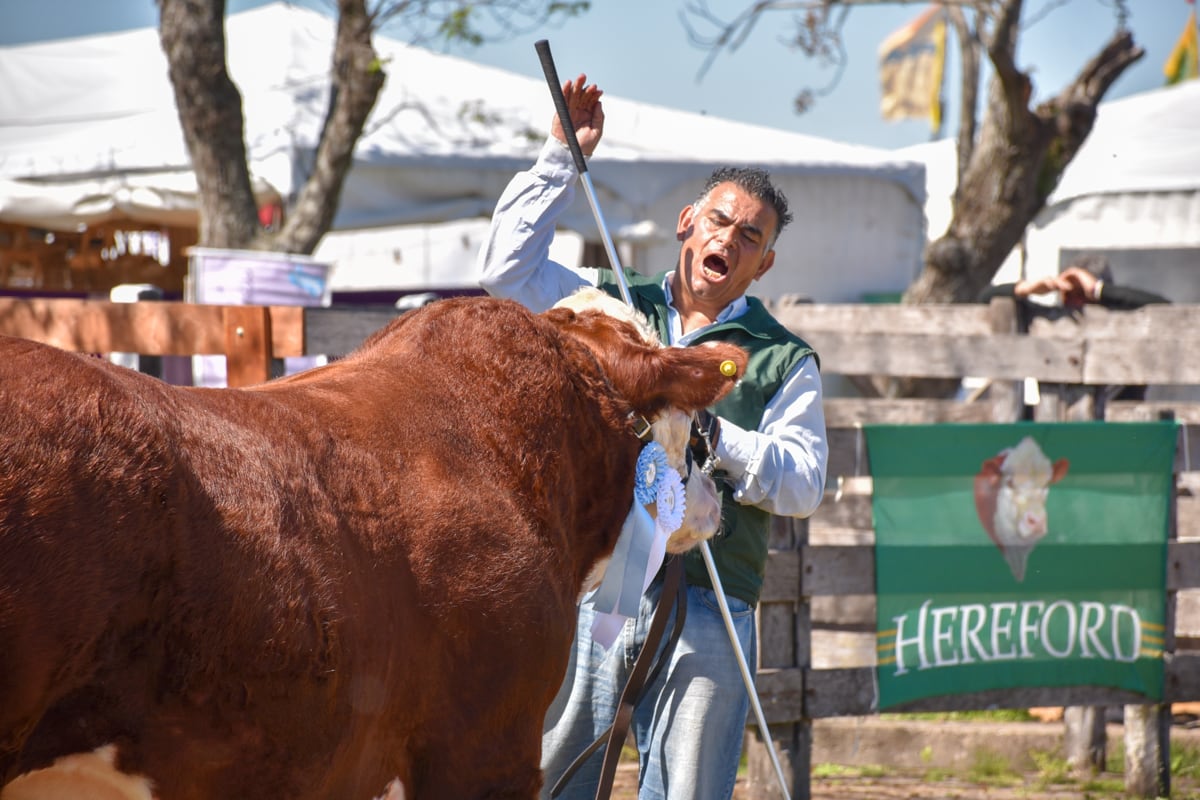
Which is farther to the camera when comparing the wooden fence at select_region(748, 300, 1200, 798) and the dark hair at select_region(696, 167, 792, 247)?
the wooden fence at select_region(748, 300, 1200, 798)

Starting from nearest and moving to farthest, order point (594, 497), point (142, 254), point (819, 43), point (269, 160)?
point (594, 497)
point (269, 160)
point (142, 254)
point (819, 43)

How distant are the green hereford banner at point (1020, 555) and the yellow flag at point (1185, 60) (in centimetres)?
1785

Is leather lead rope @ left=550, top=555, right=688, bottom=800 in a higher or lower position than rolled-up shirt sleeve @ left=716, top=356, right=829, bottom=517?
lower

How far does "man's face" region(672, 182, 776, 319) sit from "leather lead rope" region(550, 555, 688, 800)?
2.18 ft

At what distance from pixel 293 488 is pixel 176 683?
1.04 ft

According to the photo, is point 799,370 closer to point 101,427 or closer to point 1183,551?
point 101,427

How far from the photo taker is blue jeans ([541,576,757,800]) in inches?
118

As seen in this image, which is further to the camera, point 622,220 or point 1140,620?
point 622,220

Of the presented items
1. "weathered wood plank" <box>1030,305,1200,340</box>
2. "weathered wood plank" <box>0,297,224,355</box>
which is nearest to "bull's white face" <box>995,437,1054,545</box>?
"weathered wood plank" <box>1030,305,1200,340</box>

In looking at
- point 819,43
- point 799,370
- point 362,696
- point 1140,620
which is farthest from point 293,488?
point 819,43

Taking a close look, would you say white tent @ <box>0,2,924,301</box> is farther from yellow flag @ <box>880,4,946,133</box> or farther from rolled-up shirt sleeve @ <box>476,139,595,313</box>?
yellow flag @ <box>880,4,946,133</box>

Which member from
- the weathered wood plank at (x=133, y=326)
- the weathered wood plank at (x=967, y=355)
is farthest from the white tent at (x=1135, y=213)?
the weathered wood plank at (x=133, y=326)

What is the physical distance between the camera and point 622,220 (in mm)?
9258

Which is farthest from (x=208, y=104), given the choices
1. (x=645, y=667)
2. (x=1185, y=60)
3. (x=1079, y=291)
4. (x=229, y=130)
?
(x=1185, y=60)
